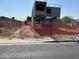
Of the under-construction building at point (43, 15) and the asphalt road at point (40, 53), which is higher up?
the under-construction building at point (43, 15)

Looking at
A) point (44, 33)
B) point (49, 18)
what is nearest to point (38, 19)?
point (49, 18)

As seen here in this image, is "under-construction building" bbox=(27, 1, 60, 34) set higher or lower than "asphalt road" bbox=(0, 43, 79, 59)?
higher

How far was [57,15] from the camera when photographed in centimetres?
5325

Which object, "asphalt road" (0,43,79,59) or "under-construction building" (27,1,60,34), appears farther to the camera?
"under-construction building" (27,1,60,34)

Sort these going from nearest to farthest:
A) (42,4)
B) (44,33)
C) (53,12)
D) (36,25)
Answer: (44,33), (36,25), (42,4), (53,12)

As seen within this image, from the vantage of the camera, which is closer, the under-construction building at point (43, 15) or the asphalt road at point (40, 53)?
the asphalt road at point (40, 53)

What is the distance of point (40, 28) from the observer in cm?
3484

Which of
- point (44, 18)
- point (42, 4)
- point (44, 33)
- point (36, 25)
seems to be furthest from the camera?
point (44, 18)

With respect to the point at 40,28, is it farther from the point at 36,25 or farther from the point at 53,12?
the point at 53,12

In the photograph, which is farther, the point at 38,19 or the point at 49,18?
the point at 49,18

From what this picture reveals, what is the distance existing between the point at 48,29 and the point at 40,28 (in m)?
1.32

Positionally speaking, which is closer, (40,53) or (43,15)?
(40,53)

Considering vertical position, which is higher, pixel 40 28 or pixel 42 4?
pixel 42 4

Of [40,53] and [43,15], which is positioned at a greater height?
[43,15]
